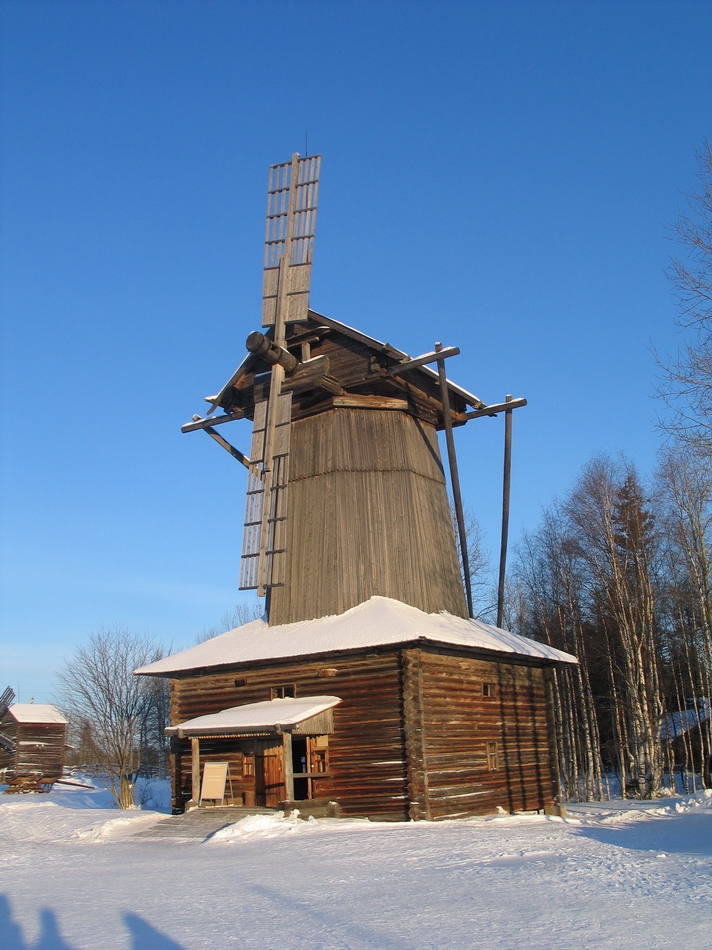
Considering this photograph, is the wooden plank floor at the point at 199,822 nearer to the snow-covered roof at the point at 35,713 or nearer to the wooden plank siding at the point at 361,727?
the wooden plank siding at the point at 361,727

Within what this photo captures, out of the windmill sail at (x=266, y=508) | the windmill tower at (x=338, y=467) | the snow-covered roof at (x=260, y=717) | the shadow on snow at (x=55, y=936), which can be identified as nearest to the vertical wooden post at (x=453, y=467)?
the windmill tower at (x=338, y=467)

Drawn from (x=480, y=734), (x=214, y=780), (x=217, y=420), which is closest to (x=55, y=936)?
(x=214, y=780)

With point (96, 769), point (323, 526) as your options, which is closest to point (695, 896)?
point (323, 526)

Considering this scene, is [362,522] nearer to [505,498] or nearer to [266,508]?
[266,508]

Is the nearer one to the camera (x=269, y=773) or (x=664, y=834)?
(x=664, y=834)

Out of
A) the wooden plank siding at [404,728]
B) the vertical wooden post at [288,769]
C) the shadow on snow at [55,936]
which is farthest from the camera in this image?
the wooden plank siding at [404,728]

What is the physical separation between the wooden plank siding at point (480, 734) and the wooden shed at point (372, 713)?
4cm

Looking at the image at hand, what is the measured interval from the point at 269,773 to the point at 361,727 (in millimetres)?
2902

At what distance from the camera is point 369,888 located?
877 cm

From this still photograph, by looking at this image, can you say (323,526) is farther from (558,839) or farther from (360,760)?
(558,839)

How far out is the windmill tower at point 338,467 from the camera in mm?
18516

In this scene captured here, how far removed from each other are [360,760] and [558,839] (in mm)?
4917

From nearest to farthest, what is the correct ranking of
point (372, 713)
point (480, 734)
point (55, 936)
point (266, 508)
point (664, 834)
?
point (55, 936)
point (664, 834)
point (372, 713)
point (480, 734)
point (266, 508)

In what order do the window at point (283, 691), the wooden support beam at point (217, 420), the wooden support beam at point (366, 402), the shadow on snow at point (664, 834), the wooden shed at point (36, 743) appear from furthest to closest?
the wooden shed at point (36, 743) → the wooden support beam at point (217, 420) → the wooden support beam at point (366, 402) → the window at point (283, 691) → the shadow on snow at point (664, 834)
